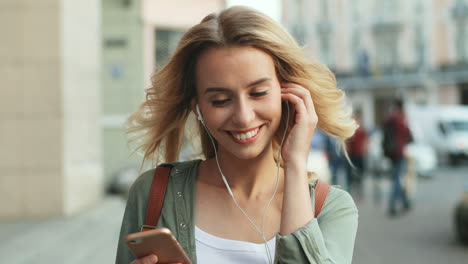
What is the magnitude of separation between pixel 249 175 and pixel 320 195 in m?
0.27

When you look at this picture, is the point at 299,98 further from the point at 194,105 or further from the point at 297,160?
the point at 194,105

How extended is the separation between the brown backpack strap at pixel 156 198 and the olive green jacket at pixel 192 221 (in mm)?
15

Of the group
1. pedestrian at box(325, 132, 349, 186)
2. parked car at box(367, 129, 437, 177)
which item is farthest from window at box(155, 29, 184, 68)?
parked car at box(367, 129, 437, 177)

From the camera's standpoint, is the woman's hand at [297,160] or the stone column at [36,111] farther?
the stone column at [36,111]

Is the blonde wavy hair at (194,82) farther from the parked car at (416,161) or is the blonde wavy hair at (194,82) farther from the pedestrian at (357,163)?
the parked car at (416,161)

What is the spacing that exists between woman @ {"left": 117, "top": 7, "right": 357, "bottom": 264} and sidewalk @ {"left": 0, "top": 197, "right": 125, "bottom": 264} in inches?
177

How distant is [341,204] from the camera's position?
6.39 feet

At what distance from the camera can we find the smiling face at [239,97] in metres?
1.88

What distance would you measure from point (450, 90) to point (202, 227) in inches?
1653

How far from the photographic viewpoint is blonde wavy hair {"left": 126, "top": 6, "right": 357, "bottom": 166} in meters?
1.95

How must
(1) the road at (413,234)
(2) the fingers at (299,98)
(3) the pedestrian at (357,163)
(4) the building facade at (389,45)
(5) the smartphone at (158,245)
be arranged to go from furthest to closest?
(4) the building facade at (389,45)
(3) the pedestrian at (357,163)
(1) the road at (413,234)
(2) the fingers at (299,98)
(5) the smartphone at (158,245)

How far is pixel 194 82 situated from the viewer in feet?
6.88

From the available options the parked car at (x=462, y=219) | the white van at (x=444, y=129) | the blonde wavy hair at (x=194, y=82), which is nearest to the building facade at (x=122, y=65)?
the parked car at (x=462, y=219)

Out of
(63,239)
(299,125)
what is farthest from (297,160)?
(63,239)
